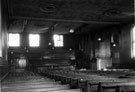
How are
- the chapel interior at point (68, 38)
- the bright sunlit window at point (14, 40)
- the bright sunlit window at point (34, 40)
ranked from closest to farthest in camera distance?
1. the chapel interior at point (68, 38)
2. the bright sunlit window at point (14, 40)
3. the bright sunlit window at point (34, 40)

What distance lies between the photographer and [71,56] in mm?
24531

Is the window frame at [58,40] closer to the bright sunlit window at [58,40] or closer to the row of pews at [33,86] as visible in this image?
the bright sunlit window at [58,40]

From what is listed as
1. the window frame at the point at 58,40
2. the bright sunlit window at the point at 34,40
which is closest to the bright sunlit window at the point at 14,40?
the bright sunlit window at the point at 34,40

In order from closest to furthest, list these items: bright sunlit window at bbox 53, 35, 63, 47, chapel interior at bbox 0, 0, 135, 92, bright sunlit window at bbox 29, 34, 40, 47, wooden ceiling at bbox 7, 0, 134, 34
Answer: wooden ceiling at bbox 7, 0, 134, 34 < chapel interior at bbox 0, 0, 135, 92 < bright sunlit window at bbox 29, 34, 40, 47 < bright sunlit window at bbox 53, 35, 63, 47

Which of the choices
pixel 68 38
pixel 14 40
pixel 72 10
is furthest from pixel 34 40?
pixel 72 10

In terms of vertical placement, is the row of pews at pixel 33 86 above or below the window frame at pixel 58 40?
below

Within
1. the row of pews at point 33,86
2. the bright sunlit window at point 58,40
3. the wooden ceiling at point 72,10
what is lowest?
the row of pews at point 33,86

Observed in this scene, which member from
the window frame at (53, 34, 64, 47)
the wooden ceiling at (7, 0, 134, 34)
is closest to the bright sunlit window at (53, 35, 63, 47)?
the window frame at (53, 34, 64, 47)

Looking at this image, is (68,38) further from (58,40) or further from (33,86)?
(33,86)

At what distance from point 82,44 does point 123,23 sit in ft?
32.7

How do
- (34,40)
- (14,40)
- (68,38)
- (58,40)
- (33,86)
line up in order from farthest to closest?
(68,38) → (58,40) → (34,40) → (14,40) → (33,86)

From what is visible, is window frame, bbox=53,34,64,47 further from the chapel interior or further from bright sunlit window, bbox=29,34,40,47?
bright sunlit window, bbox=29,34,40,47

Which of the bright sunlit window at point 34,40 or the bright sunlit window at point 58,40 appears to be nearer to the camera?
the bright sunlit window at point 34,40

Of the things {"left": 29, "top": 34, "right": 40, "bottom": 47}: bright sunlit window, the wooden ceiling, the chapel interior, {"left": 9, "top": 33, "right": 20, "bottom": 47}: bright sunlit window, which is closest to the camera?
the wooden ceiling
